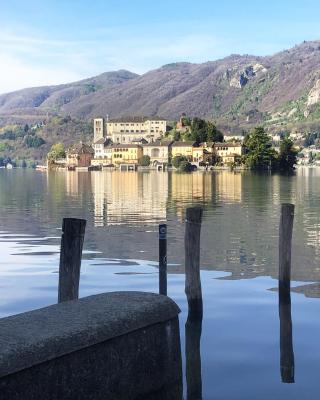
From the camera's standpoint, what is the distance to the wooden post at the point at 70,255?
42.3 ft

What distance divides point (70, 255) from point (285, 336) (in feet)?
16.4

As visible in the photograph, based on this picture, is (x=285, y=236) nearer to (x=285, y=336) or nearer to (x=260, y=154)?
(x=285, y=336)

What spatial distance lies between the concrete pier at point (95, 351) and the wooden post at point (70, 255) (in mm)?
3203

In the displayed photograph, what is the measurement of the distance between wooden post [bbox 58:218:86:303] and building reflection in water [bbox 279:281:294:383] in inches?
167

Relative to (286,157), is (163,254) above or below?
below

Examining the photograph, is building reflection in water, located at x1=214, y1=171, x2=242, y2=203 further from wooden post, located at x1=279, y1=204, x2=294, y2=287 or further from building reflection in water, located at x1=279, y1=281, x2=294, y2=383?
wooden post, located at x1=279, y1=204, x2=294, y2=287

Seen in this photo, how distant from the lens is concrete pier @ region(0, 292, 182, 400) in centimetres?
754

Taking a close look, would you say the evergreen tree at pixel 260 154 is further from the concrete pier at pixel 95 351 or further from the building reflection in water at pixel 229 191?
the concrete pier at pixel 95 351

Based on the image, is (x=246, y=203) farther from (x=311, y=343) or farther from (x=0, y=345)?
(x=0, y=345)

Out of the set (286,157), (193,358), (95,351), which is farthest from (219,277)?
(286,157)

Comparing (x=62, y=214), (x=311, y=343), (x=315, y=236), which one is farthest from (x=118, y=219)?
(x=311, y=343)

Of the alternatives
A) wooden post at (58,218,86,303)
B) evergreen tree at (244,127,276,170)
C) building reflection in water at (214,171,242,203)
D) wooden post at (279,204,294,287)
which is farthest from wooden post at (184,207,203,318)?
evergreen tree at (244,127,276,170)

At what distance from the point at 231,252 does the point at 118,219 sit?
1732 cm

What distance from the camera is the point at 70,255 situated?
42.9 ft
